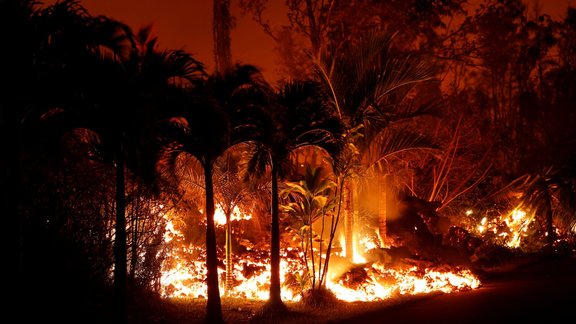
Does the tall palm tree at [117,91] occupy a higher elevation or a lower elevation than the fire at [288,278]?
higher

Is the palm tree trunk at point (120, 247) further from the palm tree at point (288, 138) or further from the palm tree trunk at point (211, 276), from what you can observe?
the palm tree at point (288, 138)

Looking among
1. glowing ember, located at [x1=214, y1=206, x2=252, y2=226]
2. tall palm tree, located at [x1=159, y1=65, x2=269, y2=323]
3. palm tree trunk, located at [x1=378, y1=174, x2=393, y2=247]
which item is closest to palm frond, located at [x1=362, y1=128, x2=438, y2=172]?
palm tree trunk, located at [x1=378, y1=174, x2=393, y2=247]

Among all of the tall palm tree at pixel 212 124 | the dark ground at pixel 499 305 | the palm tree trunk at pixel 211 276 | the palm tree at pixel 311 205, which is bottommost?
the dark ground at pixel 499 305

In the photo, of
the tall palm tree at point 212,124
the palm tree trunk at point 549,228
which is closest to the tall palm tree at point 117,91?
the tall palm tree at point 212,124

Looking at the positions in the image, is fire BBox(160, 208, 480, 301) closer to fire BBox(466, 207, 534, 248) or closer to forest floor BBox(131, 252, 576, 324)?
forest floor BBox(131, 252, 576, 324)

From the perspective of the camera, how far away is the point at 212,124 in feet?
29.8

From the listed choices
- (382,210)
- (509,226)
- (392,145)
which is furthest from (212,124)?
(509,226)

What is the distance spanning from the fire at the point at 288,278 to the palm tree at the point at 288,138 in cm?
140

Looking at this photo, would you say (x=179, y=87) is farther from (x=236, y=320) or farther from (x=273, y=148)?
(x=236, y=320)

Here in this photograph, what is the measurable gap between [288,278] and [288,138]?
330 centimetres

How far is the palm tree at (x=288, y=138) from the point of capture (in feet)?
34.4

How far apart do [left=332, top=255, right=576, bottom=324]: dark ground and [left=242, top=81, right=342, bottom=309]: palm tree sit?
1.73m

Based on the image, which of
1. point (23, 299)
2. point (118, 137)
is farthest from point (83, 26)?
point (23, 299)

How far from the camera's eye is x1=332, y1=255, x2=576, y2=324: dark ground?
991 cm
